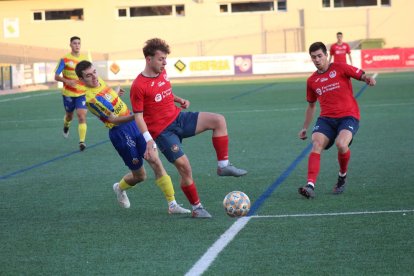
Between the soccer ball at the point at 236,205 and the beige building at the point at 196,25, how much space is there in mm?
43648

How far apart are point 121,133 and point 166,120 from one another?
2.24ft

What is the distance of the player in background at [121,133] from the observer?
934 centimetres

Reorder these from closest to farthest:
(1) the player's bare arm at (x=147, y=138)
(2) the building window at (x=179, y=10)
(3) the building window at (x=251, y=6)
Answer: (1) the player's bare arm at (x=147, y=138) < (3) the building window at (x=251, y=6) < (2) the building window at (x=179, y=10)

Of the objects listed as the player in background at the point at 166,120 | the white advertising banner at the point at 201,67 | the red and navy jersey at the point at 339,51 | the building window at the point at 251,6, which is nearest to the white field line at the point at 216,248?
the player in background at the point at 166,120

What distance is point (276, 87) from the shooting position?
1380 inches

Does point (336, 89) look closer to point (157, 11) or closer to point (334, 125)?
point (334, 125)

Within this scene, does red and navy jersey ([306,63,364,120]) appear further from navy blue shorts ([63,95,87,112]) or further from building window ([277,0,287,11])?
building window ([277,0,287,11])

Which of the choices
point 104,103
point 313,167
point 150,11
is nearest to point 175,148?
point 104,103

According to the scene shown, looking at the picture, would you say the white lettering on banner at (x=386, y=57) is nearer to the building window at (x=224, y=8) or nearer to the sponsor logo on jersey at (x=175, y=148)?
the building window at (x=224, y=8)

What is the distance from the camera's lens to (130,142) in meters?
9.50

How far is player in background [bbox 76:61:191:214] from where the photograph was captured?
934 centimetres

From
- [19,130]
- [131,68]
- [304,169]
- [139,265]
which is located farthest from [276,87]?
[139,265]

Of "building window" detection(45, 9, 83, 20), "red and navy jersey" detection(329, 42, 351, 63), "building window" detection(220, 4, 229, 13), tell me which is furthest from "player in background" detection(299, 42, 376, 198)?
"building window" detection(45, 9, 83, 20)

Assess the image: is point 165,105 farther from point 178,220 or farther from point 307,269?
point 307,269
